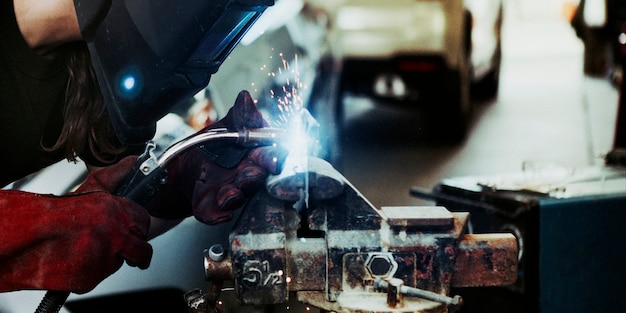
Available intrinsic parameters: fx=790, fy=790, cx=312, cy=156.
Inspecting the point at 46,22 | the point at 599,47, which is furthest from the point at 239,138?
the point at 599,47

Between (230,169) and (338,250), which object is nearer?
(338,250)

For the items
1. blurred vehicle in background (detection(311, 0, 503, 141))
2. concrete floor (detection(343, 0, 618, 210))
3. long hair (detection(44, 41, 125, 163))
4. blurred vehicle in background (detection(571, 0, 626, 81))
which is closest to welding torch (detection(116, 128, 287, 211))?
long hair (detection(44, 41, 125, 163))

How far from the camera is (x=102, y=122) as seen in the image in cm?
243

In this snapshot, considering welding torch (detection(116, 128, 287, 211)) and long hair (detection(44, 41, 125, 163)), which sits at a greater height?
long hair (detection(44, 41, 125, 163))

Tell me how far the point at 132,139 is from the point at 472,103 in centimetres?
1010

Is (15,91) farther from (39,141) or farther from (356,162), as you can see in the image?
(356,162)

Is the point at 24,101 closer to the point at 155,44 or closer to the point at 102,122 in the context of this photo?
the point at 102,122

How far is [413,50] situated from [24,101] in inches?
235

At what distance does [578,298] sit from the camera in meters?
2.80

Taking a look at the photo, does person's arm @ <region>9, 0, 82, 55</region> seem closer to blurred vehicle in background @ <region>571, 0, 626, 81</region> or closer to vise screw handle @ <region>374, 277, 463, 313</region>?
vise screw handle @ <region>374, 277, 463, 313</region>

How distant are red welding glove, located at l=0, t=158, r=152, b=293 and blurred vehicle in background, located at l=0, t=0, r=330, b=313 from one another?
577mm

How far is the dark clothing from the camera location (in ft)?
7.33

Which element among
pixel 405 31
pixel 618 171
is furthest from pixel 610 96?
pixel 618 171

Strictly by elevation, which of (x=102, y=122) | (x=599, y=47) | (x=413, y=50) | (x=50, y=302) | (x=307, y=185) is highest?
(x=599, y=47)
